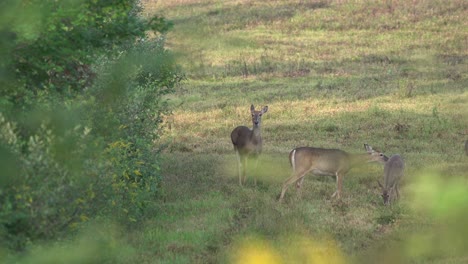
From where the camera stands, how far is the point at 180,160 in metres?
23.5

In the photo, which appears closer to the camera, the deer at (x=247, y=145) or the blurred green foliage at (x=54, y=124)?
the blurred green foliage at (x=54, y=124)

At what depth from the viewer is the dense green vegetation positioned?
996 centimetres

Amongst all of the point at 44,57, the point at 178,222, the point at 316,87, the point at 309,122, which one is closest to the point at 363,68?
the point at 316,87

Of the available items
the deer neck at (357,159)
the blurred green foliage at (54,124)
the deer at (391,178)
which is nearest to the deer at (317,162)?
the deer neck at (357,159)

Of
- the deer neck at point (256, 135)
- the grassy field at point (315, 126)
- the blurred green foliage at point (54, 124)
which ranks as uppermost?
the blurred green foliage at point (54, 124)

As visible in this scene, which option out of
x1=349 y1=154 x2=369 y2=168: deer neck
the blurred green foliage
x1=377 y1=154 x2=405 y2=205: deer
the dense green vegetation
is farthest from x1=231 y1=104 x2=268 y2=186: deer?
the blurred green foliage

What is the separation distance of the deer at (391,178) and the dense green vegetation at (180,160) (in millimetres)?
255

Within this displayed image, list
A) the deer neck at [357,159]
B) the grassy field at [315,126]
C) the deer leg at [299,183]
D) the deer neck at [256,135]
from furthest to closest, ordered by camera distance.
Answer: the deer neck at [256,135] → the deer neck at [357,159] → the deer leg at [299,183] → the grassy field at [315,126]

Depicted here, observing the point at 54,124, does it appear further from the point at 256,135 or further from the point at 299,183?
the point at 256,135

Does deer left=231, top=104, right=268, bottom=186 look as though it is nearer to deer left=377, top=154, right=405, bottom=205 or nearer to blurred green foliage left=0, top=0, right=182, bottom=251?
deer left=377, top=154, right=405, bottom=205

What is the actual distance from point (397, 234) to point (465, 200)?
6.95 meters

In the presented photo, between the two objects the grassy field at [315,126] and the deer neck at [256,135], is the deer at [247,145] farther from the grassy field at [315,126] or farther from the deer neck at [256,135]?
the grassy field at [315,126]

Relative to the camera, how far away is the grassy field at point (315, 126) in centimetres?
1377

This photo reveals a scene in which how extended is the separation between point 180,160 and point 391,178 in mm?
7427
